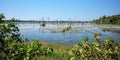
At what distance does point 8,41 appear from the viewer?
4.90 metres

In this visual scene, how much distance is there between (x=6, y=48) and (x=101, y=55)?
229cm

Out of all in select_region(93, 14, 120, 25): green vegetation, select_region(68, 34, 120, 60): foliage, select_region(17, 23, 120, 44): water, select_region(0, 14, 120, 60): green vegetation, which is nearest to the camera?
select_region(0, 14, 120, 60): green vegetation

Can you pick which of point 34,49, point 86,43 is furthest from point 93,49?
point 34,49

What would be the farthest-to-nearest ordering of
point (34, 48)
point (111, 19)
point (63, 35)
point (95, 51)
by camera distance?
point (111, 19) < point (63, 35) < point (95, 51) < point (34, 48)

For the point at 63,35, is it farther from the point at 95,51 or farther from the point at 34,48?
the point at 34,48

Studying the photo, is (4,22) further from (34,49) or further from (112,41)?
(112,41)

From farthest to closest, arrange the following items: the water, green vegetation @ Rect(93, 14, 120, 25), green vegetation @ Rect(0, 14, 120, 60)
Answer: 1. green vegetation @ Rect(93, 14, 120, 25)
2. the water
3. green vegetation @ Rect(0, 14, 120, 60)

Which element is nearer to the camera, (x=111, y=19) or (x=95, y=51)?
(x=95, y=51)

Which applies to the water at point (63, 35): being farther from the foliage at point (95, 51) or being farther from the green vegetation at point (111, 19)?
the green vegetation at point (111, 19)

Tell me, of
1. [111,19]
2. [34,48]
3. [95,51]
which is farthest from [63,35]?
[111,19]

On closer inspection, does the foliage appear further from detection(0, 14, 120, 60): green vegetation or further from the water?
the water

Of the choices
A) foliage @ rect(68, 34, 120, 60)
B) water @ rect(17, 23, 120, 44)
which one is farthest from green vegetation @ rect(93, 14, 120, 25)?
foliage @ rect(68, 34, 120, 60)

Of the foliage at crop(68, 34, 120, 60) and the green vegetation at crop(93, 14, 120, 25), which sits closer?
the foliage at crop(68, 34, 120, 60)

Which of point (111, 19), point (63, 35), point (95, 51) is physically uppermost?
point (95, 51)
